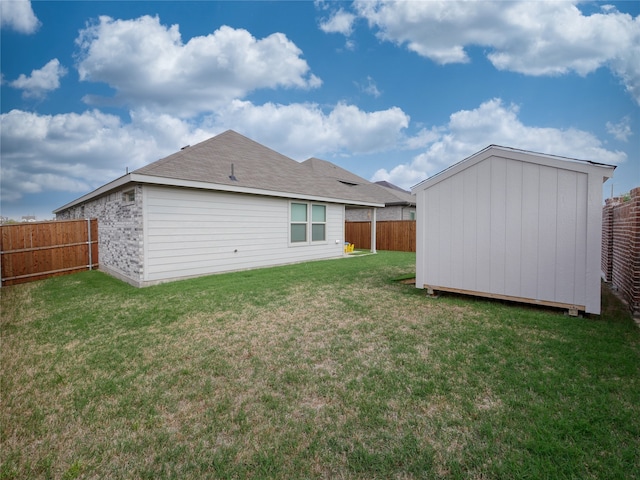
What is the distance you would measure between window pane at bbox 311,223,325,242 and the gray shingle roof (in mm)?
1260

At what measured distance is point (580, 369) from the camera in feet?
10.6

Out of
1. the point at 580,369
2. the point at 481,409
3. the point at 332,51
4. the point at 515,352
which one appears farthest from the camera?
the point at 332,51

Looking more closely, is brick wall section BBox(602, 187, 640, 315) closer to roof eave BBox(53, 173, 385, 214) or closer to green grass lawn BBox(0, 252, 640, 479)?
green grass lawn BBox(0, 252, 640, 479)

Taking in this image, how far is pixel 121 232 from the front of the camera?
8938 millimetres

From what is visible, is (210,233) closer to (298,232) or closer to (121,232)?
(121,232)

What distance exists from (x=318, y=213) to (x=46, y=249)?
9.46 metres

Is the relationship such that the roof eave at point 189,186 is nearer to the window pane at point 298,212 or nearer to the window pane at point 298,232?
the window pane at point 298,212

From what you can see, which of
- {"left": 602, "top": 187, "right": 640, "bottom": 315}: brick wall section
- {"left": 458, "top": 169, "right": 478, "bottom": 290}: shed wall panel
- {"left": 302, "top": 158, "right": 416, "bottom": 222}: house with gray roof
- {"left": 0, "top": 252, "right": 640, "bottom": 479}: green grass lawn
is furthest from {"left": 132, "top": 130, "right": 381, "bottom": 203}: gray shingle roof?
{"left": 602, "top": 187, "right": 640, "bottom": 315}: brick wall section

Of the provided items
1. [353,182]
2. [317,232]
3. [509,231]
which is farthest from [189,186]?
[353,182]

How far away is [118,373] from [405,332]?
3567 millimetres

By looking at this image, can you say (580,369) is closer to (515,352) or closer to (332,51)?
(515,352)

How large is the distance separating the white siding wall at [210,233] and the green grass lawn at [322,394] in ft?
9.39

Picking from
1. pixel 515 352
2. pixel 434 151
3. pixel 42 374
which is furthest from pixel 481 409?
pixel 434 151

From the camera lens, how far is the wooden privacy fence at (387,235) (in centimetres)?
1714
